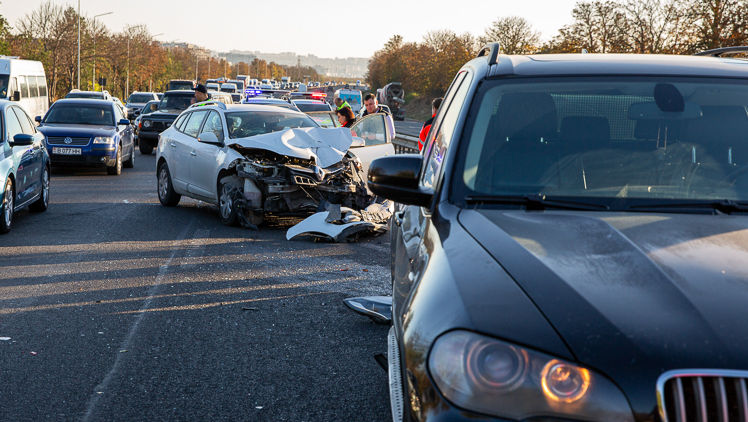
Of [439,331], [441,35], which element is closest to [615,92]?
[439,331]

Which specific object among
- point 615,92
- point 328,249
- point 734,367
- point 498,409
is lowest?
point 328,249

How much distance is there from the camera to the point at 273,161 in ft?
39.7

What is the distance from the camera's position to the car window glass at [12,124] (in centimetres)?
1162

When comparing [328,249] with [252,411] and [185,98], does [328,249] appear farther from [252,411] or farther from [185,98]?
[185,98]

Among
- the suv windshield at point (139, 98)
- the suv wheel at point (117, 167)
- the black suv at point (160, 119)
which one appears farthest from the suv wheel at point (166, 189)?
the suv windshield at point (139, 98)

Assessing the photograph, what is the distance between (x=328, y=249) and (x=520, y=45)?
4579cm

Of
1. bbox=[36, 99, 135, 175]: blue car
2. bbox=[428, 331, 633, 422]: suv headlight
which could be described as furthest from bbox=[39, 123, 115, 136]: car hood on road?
bbox=[428, 331, 633, 422]: suv headlight

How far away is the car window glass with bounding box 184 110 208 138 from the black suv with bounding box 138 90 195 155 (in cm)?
1286

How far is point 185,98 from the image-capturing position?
30.1 metres

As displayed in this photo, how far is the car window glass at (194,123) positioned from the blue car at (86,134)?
20.4ft

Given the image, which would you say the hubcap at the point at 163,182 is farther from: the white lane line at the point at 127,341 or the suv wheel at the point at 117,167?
the suv wheel at the point at 117,167

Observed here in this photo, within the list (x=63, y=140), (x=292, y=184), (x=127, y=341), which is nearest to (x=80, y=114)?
(x=63, y=140)

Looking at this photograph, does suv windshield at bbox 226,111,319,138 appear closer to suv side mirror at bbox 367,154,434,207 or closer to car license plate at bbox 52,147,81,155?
car license plate at bbox 52,147,81,155

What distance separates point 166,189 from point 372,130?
354 cm
